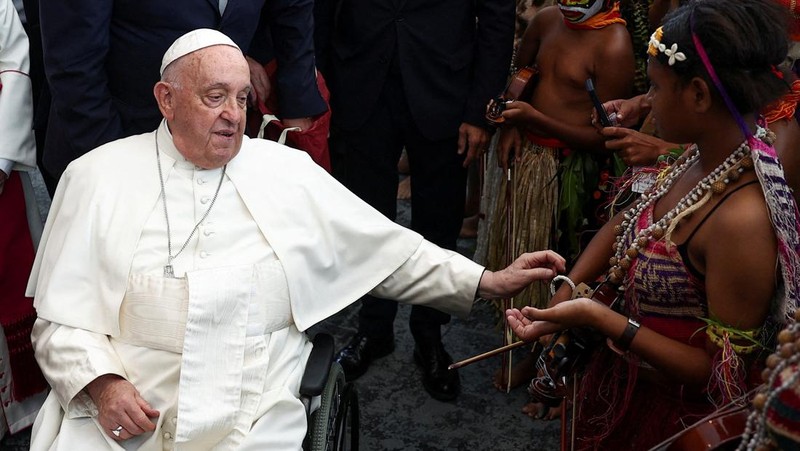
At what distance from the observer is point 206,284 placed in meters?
2.67

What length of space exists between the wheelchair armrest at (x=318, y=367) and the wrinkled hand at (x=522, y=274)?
51 centimetres

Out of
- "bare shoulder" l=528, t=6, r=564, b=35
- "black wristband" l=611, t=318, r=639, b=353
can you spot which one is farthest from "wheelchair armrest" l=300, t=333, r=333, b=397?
"bare shoulder" l=528, t=6, r=564, b=35

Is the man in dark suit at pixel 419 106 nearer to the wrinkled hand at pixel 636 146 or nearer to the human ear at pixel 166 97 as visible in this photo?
the wrinkled hand at pixel 636 146

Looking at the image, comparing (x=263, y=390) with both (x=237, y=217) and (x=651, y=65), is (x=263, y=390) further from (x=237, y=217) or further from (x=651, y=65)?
(x=651, y=65)

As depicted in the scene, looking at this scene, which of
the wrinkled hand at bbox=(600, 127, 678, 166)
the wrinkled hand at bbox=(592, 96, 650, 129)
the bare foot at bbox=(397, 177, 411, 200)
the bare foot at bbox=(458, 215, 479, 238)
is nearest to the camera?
the wrinkled hand at bbox=(600, 127, 678, 166)

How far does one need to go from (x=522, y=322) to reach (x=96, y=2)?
183 centimetres

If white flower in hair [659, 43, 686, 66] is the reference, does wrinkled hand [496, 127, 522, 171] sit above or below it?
below

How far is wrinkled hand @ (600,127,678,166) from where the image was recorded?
320 cm

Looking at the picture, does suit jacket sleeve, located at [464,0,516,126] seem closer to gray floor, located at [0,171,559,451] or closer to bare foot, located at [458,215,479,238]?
gray floor, located at [0,171,559,451]

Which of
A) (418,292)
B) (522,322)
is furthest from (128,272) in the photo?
(522,322)

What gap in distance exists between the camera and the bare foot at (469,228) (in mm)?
5469

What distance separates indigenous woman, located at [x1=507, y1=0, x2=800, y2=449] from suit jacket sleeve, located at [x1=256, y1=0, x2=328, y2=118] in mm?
1462

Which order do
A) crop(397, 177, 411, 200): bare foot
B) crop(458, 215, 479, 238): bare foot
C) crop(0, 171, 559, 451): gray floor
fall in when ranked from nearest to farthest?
crop(0, 171, 559, 451): gray floor < crop(458, 215, 479, 238): bare foot < crop(397, 177, 411, 200): bare foot

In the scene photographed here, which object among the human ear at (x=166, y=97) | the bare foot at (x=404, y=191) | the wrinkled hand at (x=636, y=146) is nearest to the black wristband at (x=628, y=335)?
the wrinkled hand at (x=636, y=146)
